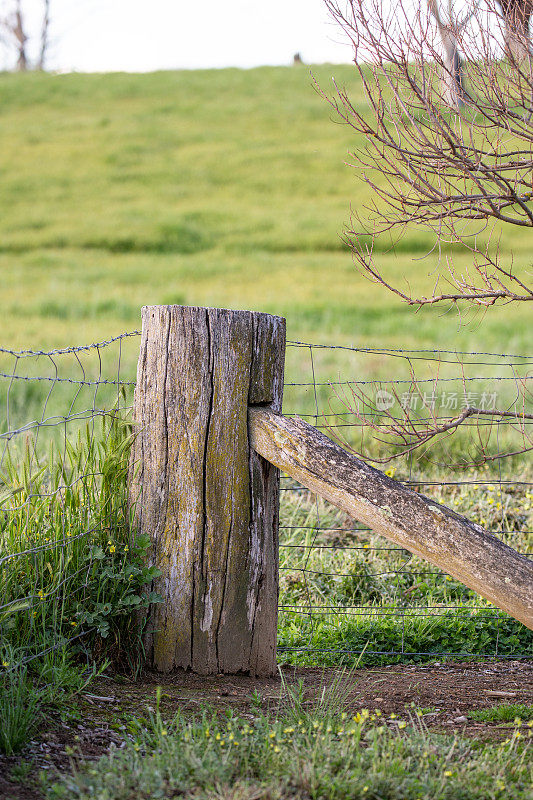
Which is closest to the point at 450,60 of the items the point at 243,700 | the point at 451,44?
the point at 451,44

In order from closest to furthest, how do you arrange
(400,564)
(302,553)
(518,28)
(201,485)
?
1. (518,28)
2. (201,485)
3. (400,564)
4. (302,553)

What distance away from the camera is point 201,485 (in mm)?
2842

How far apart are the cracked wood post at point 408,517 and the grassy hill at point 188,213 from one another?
5126 mm

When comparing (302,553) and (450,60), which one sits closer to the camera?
(450,60)

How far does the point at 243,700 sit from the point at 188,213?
58.0ft

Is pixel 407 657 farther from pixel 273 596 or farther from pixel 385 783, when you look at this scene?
pixel 385 783

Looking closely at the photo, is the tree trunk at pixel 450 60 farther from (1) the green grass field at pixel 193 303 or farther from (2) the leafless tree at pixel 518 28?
(1) the green grass field at pixel 193 303

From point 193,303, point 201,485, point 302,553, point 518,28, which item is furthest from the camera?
point 193,303

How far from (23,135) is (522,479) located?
22.8m

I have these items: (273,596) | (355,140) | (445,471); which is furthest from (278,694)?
(355,140)

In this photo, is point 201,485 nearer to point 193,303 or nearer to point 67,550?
point 67,550

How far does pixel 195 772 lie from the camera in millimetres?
2023

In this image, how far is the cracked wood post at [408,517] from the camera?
2.32 metres

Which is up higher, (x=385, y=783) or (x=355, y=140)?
(x=355, y=140)
